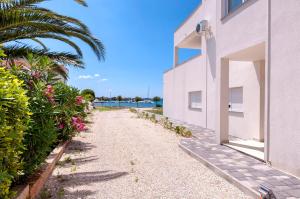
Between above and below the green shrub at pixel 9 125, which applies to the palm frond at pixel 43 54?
above

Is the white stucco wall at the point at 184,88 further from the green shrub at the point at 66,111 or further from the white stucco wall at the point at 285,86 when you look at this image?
the white stucco wall at the point at 285,86

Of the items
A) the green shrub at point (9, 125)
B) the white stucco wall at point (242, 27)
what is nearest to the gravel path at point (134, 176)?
the green shrub at point (9, 125)

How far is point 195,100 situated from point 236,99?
5.09 metres

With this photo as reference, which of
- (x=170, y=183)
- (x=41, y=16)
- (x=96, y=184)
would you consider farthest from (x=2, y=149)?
(x=41, y=16)

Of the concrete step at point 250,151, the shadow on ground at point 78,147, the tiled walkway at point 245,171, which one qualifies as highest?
the concrete step at point 250,151

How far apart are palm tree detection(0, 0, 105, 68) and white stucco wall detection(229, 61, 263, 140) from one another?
5.72 m

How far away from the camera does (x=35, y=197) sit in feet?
14.8

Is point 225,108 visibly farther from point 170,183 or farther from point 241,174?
point 170,183

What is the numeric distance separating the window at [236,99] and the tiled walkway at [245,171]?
3464 mm

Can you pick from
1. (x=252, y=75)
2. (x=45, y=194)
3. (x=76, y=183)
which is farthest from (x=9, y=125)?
(x=252, y=75)

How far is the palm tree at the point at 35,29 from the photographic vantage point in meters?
7.35

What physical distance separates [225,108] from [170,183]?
172 inches

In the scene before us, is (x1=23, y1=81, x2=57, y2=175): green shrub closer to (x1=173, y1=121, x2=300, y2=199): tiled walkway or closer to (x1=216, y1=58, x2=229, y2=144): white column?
(x1=173, y1=121, x2=300, y2=199): tiled walkway

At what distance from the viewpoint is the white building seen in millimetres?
5391
